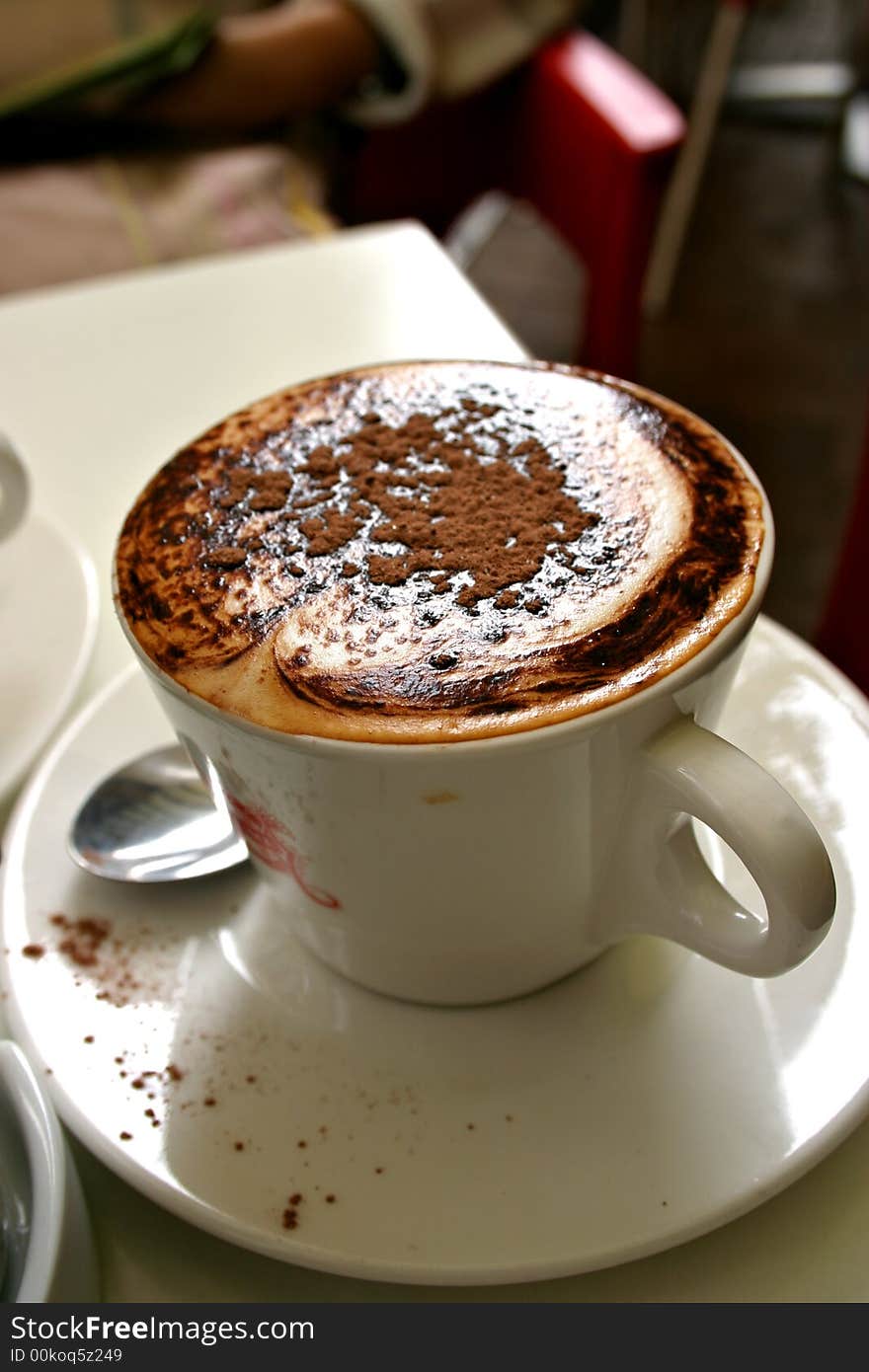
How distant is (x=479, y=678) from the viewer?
14.2 inches

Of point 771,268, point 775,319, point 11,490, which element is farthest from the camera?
point 771,268

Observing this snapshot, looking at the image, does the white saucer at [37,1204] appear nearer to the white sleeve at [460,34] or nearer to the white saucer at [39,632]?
the white saucer at [39,632]

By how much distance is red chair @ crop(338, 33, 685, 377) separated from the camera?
1150mm

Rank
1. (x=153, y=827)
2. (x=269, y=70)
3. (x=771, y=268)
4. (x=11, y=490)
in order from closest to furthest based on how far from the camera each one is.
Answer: (x=153, y=827)
(x=11, y=490)
(x=269, y=70)
(x=771, y=268)

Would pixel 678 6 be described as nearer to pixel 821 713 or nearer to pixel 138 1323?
pixel 821 713

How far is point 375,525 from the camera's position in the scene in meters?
0.43

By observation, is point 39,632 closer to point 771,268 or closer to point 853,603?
point 853,603

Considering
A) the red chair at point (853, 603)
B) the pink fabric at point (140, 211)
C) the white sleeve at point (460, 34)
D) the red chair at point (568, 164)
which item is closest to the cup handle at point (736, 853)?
the red chair at point (853, 603)

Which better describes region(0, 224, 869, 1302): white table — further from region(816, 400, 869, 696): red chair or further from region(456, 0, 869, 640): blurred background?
region(456, 0, 869, 640): blurred background

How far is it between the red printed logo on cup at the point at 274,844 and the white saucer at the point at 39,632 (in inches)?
7.8

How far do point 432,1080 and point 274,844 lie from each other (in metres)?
0.10

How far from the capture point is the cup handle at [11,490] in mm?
614

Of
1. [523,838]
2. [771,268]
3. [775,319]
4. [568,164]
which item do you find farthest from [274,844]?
[771,268]

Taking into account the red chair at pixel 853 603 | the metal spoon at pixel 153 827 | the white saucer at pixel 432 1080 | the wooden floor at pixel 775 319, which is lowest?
the wooden floor at pixel 775 319
